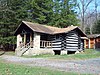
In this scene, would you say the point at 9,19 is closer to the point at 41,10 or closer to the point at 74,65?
the point at 41,10

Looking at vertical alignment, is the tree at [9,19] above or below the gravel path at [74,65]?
above

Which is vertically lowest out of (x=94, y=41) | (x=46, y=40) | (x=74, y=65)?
(x=74, y=65)

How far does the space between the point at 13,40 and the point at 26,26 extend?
748 cm

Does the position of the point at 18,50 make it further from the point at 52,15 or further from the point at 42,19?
→ the point at 52,15

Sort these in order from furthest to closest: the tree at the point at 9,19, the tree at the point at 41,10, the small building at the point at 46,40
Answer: the tree at the point at 41,10 → the tree at the point at 9,19 → the small building at the point at 46,40

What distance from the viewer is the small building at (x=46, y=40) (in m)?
33.9

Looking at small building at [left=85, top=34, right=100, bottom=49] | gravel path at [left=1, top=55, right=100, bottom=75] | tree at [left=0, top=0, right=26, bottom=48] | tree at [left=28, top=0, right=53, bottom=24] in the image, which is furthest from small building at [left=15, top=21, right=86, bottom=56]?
tree at [left=28, top=0, right=53, bottom=24]

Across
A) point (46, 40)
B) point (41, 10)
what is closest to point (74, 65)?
point (46, 40)

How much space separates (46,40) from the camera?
123 ft

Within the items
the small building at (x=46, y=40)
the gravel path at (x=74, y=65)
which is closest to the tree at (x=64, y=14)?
the small building at (x=46, y=40)

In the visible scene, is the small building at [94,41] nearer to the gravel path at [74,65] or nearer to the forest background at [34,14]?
the forest background at [34,14]

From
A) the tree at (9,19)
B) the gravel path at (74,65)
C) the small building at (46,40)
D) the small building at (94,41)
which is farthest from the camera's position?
the small building at (94,41)

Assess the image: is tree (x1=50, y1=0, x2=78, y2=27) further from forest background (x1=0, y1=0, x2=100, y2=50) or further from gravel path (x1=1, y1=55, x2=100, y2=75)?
gravel path (x1=1, y1=55, x2=100, y2=75)

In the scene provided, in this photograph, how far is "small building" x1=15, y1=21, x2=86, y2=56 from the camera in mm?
33903
